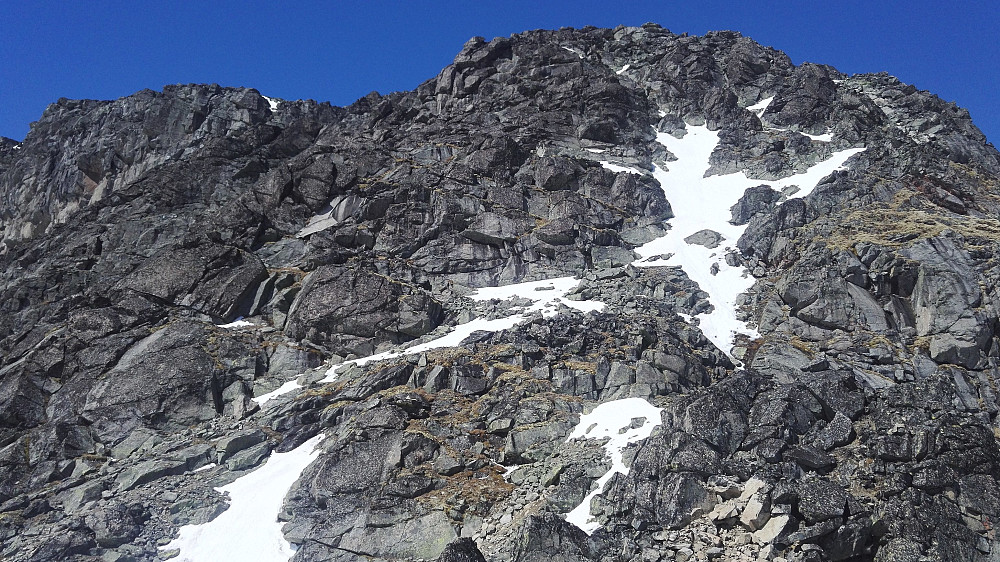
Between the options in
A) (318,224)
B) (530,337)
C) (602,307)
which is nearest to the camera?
(530,337)

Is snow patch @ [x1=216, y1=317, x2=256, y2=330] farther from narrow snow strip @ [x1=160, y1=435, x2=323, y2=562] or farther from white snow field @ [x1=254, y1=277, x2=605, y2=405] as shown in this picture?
narrow snow strip @ [x1=160, y1=435, x2=323, y2=562]

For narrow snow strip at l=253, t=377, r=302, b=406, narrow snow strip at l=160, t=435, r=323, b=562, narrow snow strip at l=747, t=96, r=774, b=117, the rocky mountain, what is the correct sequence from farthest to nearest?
1. narrow snow strip at l=747, t=96, r=774, b=117
2. narrow snow strip at l=253, t=377, r=302, b=406
3. narrow snow strip at l=160, t=435, r=323, b=562
4. the rocky mountain

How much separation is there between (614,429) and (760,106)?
170 feet

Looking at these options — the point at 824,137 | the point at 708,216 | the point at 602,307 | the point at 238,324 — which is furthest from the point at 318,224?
the point at 824,137

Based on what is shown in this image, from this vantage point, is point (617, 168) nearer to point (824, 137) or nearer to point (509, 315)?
point (824, 137)

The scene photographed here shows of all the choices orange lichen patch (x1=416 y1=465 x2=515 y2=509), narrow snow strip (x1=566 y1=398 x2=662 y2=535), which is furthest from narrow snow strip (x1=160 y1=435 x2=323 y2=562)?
narrow snow strip (x1=566 y1=398 x2=662 y2=535)

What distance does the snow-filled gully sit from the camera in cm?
2584

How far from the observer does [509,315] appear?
39688mm

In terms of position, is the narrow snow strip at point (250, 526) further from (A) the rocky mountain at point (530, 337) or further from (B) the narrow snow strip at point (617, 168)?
(B) the narrow snow strip at point (617, 168)

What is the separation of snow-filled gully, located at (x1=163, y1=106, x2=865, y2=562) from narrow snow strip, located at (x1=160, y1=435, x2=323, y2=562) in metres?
0.04

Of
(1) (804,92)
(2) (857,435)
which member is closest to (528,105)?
(1) (804,92)

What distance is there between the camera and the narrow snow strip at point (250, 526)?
25.4 m

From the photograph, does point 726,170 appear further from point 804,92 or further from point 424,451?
point 424,451

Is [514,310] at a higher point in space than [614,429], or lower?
higher
